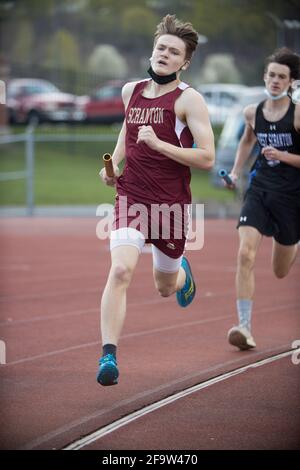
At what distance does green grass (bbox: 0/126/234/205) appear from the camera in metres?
30.8

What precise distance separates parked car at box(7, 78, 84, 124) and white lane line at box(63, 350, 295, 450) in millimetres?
30892

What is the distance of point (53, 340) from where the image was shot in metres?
9.16

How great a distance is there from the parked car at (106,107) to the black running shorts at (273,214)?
97.9 ft

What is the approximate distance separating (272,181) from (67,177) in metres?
26.0

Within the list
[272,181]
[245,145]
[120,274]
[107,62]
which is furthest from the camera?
[107,62]

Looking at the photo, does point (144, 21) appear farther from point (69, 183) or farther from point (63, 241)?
point (63, 241)

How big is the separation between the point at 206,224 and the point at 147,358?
14.9m

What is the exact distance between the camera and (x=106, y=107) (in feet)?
127

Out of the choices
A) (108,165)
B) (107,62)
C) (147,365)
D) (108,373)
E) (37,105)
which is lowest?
(108,373)

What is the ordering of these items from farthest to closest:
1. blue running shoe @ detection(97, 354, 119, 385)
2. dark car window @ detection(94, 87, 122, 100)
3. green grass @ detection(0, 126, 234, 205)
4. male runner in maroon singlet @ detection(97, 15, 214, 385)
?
dark car window @ detection(94, 87, 122, 100) < green grass @ detection(0, 126, 234, 205) < male runner in maroon singlet @ detection(97, 15, 214, 385) < blue running shoe @ detection(97, 354, 119, 385)

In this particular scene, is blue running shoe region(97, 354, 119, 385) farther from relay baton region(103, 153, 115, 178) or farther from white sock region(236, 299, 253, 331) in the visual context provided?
white sock region(236, 299, 253, 331)

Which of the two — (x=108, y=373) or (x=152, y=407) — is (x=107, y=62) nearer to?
(x=152, y=407)

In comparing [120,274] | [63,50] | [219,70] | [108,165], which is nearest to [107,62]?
[63,50]

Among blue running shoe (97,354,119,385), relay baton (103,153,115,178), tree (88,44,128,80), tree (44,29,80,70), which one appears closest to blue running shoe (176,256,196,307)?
relay baton (103,153,115,178)
